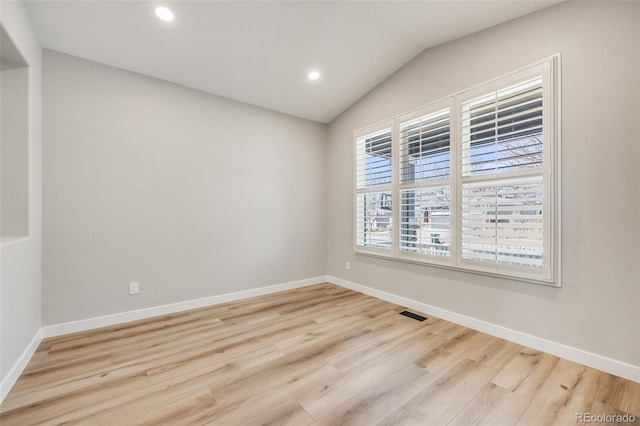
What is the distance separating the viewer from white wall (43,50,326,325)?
8.23 ft

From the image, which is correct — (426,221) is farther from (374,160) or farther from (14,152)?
(14,152)

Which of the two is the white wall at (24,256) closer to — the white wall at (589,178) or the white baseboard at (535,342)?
the white baseboard at (535,342)

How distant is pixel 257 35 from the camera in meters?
→ 2.54

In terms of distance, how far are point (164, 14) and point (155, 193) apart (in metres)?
1.70

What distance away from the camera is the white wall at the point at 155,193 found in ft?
8.23

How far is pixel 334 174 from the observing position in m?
4.34

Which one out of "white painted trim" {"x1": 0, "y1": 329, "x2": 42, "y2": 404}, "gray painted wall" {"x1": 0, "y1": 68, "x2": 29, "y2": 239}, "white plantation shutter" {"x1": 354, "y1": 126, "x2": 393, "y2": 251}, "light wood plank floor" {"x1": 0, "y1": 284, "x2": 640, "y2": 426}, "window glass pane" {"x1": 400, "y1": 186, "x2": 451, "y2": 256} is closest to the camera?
"light wood plank floor" {"x1": 0, "y1": 284, "x2": 640, "y2": 426}

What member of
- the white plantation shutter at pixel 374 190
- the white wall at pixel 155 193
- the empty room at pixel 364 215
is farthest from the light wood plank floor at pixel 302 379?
the white plantation shutter at pixel 374 190

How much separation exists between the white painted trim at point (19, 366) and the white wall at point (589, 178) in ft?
11.9

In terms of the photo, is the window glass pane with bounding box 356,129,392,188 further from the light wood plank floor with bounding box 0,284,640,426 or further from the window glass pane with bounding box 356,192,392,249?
the light wood plank floor with bounding box 0,284,640,426

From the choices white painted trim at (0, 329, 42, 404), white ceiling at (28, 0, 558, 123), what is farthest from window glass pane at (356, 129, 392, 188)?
white painted trim at (0, 329, 42, 404)

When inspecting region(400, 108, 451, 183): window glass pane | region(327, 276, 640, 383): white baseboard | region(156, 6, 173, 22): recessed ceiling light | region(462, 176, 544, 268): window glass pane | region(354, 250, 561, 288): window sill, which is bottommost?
region(327, 276, 640, 383): white baseboard

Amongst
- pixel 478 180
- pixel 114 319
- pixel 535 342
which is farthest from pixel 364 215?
Answer: pixel 114 319

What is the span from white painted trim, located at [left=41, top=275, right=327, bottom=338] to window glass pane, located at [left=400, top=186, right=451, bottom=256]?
189 cm
